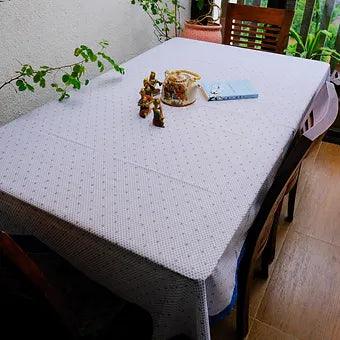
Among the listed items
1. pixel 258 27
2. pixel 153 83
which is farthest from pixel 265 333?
pixel 258 27

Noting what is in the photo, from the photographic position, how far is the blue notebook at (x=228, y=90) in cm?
132

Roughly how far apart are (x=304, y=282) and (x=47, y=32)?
1539 millimetres

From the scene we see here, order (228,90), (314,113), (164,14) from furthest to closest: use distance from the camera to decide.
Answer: (164,14) → (228,90) → (314,113)

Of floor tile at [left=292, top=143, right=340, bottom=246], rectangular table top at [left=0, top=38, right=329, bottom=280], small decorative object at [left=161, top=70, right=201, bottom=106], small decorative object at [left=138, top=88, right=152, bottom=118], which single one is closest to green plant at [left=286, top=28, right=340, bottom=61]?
floor tile at [left=292, top=143, right=340, bottom=246]

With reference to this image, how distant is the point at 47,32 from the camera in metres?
1.45

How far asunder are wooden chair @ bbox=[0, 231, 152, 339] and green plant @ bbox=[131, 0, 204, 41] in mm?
1553

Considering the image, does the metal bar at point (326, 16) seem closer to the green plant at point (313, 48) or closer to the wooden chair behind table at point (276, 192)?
the green plant at point (313, 48)

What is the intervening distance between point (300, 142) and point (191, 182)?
295 mm

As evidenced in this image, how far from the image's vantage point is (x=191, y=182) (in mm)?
908

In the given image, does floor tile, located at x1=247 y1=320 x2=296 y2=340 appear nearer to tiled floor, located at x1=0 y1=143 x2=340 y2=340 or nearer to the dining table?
tiled floor, located at x1=0 y1=143 x2=340 y2=340

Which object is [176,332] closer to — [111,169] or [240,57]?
[111,169]

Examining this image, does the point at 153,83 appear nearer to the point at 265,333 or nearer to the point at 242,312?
the point at 242,312

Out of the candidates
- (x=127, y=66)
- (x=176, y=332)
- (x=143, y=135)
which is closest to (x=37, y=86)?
Answer: (x=127, y=66)

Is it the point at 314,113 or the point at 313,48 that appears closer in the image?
the point at 314,113
